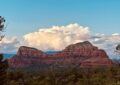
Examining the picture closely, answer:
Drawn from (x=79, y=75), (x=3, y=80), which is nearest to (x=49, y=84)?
(x=79, y=75)

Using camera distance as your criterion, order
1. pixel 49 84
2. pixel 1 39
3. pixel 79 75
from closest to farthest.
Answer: pixel 1 39, pixel 49 84, pixel 79 75

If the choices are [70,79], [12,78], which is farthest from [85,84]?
[12,78]

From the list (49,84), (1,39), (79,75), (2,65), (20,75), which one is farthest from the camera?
(79,75)

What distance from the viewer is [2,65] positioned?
43156 mm

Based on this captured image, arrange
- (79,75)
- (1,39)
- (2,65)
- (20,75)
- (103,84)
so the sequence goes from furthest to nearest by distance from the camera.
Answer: (79,75)
(20,75)
(103,84)
(2,65)
(1,39)

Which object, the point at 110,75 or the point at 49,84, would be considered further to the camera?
the point at 110,75

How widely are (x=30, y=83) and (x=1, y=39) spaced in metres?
39.8

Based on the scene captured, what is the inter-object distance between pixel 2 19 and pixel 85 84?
43.4m

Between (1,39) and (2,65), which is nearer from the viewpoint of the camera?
(1,39)

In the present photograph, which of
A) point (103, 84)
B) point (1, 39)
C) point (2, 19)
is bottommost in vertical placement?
point (103, 84)

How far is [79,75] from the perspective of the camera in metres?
98.4

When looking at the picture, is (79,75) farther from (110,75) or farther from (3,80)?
(3,80)

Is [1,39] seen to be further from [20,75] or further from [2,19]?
[20,75]

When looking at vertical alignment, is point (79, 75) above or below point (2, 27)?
below
